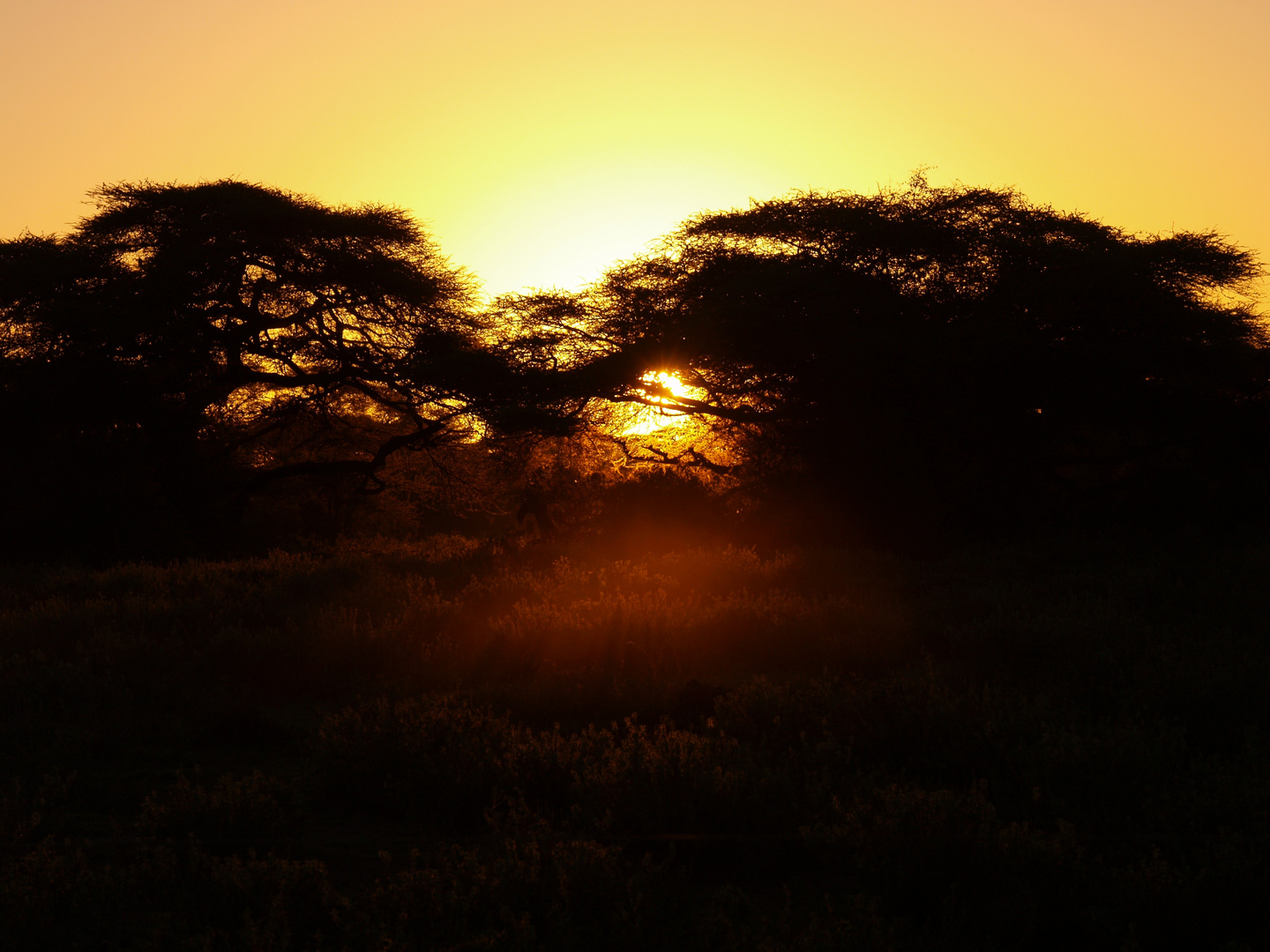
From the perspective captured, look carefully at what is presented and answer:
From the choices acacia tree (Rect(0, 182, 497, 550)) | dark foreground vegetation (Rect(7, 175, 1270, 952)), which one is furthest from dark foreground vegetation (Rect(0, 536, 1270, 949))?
acacia tree (Rect(0, 182, 497, 550))

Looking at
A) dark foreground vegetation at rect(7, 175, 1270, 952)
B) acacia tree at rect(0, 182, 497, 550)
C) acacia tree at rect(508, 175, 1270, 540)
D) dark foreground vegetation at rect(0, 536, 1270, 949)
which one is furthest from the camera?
acacia tree at rect(0, 182, 497, 550)

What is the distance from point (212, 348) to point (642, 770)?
19.6 metres

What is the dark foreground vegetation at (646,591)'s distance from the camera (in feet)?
12.8

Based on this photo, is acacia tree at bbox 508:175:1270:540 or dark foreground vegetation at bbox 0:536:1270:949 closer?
dark foreground vegetation at bbox 0:536:1270:949

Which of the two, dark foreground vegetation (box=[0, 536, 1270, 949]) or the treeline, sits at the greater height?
the treeline

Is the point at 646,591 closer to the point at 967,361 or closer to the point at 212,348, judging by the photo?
the point at 967,361

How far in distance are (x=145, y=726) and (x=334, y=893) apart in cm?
332

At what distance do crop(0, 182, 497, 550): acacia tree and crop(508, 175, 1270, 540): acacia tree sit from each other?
583 centimetres

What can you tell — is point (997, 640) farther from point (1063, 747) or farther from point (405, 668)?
point (405, 668)

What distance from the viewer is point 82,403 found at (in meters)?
20.2

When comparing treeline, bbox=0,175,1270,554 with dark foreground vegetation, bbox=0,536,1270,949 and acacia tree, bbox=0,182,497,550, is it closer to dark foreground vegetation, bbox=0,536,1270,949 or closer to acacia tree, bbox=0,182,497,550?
acacia tree, bbox=0,182,497,550

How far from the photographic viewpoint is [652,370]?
18609 mm

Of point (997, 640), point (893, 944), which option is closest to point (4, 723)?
point (893, 944)

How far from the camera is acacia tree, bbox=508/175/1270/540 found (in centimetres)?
1616
